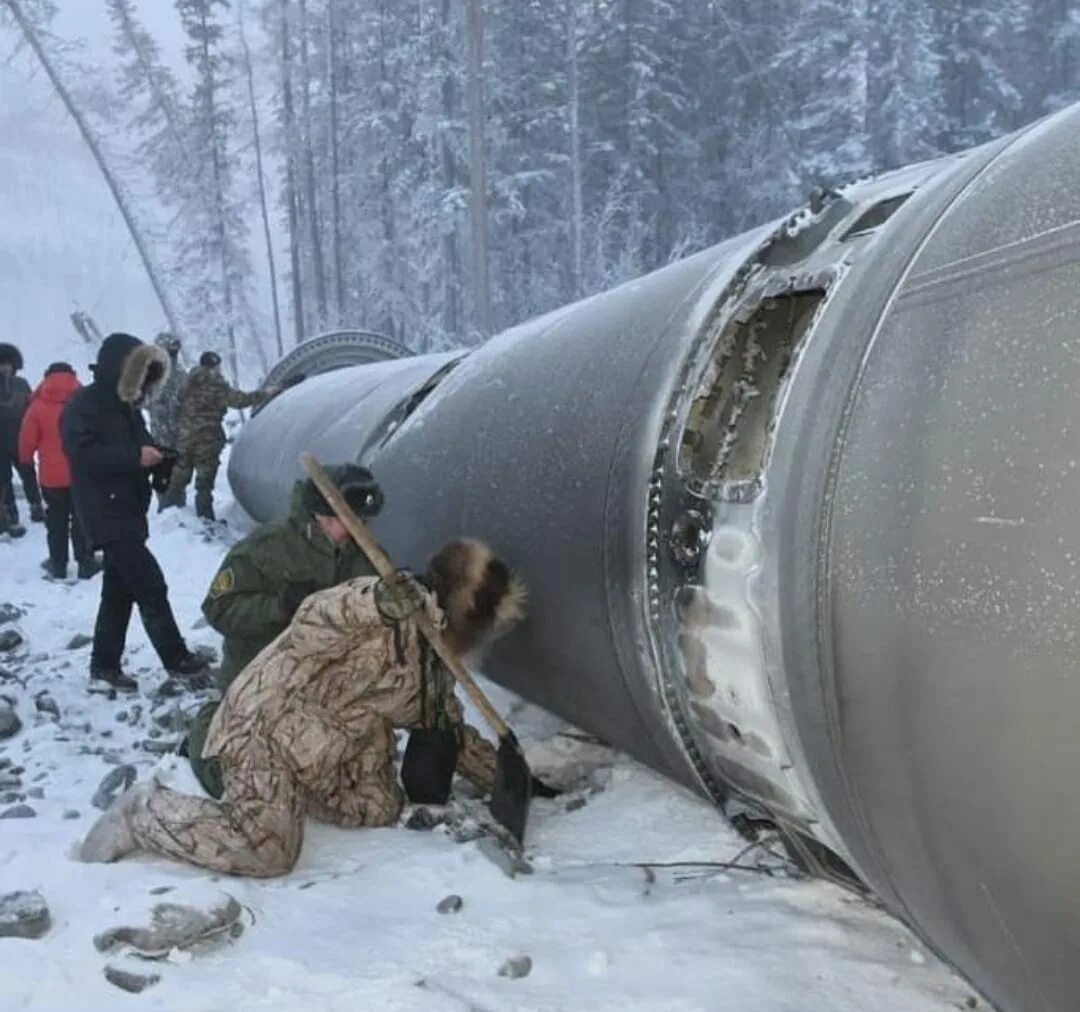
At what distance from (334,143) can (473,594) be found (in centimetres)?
3168

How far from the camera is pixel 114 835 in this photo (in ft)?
11.9

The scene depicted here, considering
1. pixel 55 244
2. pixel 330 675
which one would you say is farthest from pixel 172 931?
pixel 55 244

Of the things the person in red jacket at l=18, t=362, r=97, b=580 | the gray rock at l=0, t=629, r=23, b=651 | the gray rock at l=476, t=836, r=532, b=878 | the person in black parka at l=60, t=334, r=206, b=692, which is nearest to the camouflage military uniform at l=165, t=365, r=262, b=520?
the person in red jacket at l=18, t=362, r=97, b=580

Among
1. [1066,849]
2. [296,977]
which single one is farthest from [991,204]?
[296,977]

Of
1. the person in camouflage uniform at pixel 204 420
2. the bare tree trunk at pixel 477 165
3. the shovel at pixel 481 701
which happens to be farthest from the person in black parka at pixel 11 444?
the bare tree trunk at pixel 477 165

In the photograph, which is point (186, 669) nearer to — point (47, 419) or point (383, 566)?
point (383, 566)

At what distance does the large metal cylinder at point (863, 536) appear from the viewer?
1.67m

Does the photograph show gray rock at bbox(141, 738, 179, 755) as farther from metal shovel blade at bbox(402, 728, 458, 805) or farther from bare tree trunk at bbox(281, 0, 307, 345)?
bare tree trunk at bbox(281, 0, 307, 345)

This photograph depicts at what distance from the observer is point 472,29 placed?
887 inches

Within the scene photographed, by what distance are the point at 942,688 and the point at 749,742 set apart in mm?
946

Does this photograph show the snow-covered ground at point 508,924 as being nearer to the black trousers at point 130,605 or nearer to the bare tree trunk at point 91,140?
the black trousers at point 130,605

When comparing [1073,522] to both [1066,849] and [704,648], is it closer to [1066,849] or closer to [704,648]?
[1066,849]

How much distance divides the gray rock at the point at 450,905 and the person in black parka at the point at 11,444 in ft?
27.3

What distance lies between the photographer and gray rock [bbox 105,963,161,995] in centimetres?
284
